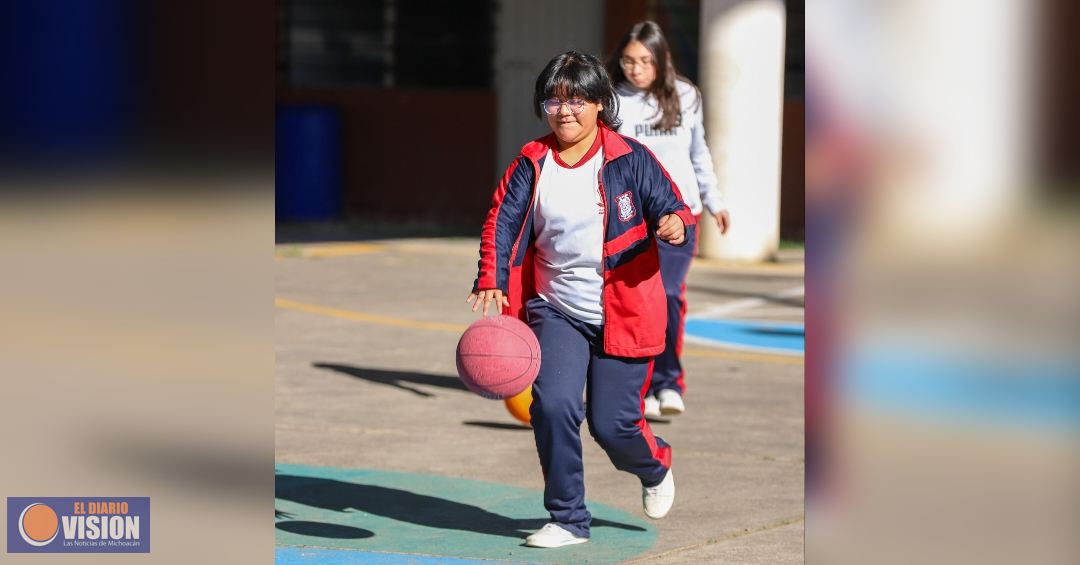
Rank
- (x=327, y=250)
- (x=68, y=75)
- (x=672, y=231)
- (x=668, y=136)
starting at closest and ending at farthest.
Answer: (x=68, y=75), (x=672, y=231), (x=668, y=136), (x=327, y=250)

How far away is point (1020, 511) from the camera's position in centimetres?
306

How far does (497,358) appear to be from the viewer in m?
5.62

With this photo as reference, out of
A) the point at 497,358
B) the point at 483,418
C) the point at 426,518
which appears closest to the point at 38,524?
the point at 497,358

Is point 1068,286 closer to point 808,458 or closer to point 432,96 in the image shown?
point 808,458

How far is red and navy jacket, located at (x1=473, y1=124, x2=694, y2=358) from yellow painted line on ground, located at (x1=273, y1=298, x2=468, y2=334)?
226 inches

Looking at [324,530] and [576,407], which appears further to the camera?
[324,530]

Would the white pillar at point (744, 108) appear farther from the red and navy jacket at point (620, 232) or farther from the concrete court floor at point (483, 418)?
the red and navy jacket at point (620, 232)

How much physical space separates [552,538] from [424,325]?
20.2ft

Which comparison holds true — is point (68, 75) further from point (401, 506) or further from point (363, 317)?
point (363, 317)

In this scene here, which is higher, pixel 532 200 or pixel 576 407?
pixel 532 200

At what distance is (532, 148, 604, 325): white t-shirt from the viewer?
5961 millimetres

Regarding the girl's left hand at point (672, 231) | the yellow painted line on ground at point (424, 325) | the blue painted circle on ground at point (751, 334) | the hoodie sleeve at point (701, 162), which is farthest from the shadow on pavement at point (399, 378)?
the girl's left hand at point (672, 231)

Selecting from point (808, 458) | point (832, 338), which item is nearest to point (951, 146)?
point (832, 338)

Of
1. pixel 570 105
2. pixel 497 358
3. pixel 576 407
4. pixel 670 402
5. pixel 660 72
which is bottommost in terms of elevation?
pixel 670 402
